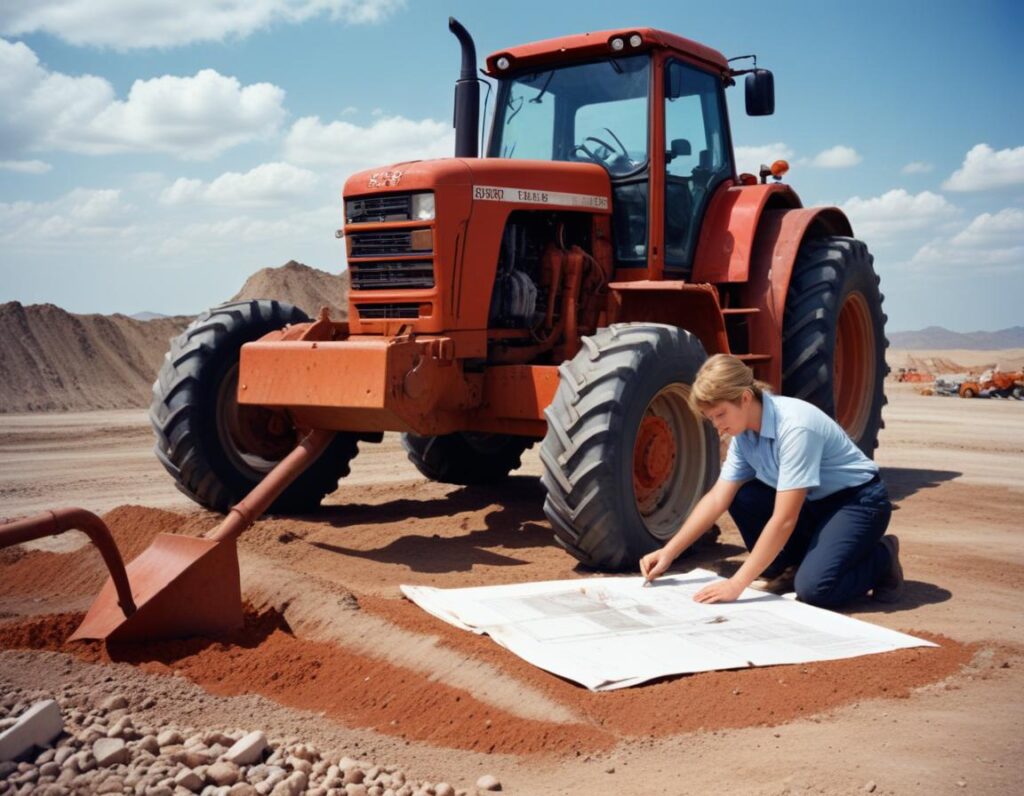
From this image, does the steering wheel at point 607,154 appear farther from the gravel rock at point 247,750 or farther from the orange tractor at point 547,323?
the gravel rock at point 247,750

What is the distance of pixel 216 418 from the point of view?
6.95 metres

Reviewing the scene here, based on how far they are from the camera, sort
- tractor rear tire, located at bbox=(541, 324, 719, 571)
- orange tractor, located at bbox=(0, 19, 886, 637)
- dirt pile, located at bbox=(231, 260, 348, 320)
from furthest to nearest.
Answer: dirt pile, located at bbox=(231, 260, 348, 320) < orange tractor, located at bbox=(0, 19, 886, 637) < tractor rear tire, located at bbox=(541, 324, 719, 571)

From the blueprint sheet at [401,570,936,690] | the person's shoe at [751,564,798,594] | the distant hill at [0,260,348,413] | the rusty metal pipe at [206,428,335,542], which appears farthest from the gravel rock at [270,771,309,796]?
the distant hill at [0,260,348,413]

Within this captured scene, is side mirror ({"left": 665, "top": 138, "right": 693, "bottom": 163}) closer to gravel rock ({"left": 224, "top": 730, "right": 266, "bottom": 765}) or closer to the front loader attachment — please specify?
the front loader attachment

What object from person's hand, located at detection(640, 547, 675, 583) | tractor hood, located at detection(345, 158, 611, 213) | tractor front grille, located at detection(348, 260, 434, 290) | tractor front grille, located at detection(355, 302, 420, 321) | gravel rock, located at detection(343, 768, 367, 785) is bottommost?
gravel rock, located at detection(343, 768, 367, 785)

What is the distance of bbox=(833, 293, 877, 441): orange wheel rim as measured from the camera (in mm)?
9312

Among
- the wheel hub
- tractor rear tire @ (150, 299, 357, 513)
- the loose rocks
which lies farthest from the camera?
tractor rear tire @ (150, 299, 357, 513)

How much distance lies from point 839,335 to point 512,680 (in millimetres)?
6424

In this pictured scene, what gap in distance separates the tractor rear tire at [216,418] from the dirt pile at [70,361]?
1424 centimetres

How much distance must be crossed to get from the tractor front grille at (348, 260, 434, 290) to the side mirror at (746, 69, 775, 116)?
9.80ft

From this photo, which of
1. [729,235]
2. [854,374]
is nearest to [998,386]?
[854,374]

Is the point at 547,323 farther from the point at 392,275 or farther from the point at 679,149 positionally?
the point at 679,149

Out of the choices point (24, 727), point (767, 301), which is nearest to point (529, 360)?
point (767, 301)

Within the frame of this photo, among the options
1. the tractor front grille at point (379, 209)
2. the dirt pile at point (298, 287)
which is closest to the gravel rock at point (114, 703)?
the tractor front grille at point (379, 209)
